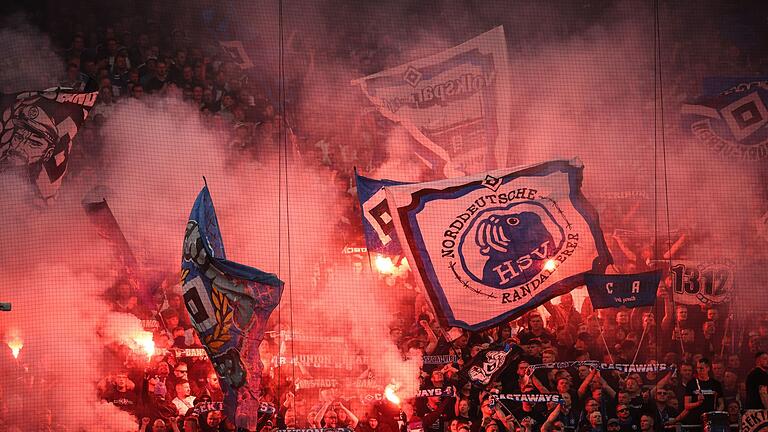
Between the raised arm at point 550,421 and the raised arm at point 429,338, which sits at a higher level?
the raised arm at point 429,338

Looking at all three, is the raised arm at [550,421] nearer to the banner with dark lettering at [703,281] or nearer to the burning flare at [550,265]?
the burning flare at [550,265]

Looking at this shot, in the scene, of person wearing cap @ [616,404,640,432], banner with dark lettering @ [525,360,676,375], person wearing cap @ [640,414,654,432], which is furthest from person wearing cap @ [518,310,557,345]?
person wearing cap @ [640,414,654,432]

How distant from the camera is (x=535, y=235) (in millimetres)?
7555

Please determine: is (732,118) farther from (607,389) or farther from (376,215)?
(376,215)

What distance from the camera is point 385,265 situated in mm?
7871

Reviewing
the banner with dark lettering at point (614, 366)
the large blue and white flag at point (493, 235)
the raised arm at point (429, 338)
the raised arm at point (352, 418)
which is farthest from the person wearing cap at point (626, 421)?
the raised arm at point (352, 418)

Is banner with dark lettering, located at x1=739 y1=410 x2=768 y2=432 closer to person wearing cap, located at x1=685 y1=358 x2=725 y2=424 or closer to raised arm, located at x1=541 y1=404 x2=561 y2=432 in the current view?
person wearing cap, located at x1=685 y1=358 x2=725 y2=424

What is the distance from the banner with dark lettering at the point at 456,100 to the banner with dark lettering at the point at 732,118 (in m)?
1.50

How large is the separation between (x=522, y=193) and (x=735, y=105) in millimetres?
2080

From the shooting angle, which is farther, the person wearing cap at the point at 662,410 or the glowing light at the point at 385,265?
the glowing light at the point at 385,265

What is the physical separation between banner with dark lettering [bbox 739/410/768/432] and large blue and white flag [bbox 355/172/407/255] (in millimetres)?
2687

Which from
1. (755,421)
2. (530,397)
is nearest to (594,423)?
(530,397)

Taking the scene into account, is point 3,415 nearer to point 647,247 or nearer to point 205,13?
point 205,13

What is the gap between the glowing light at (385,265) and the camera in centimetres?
784
